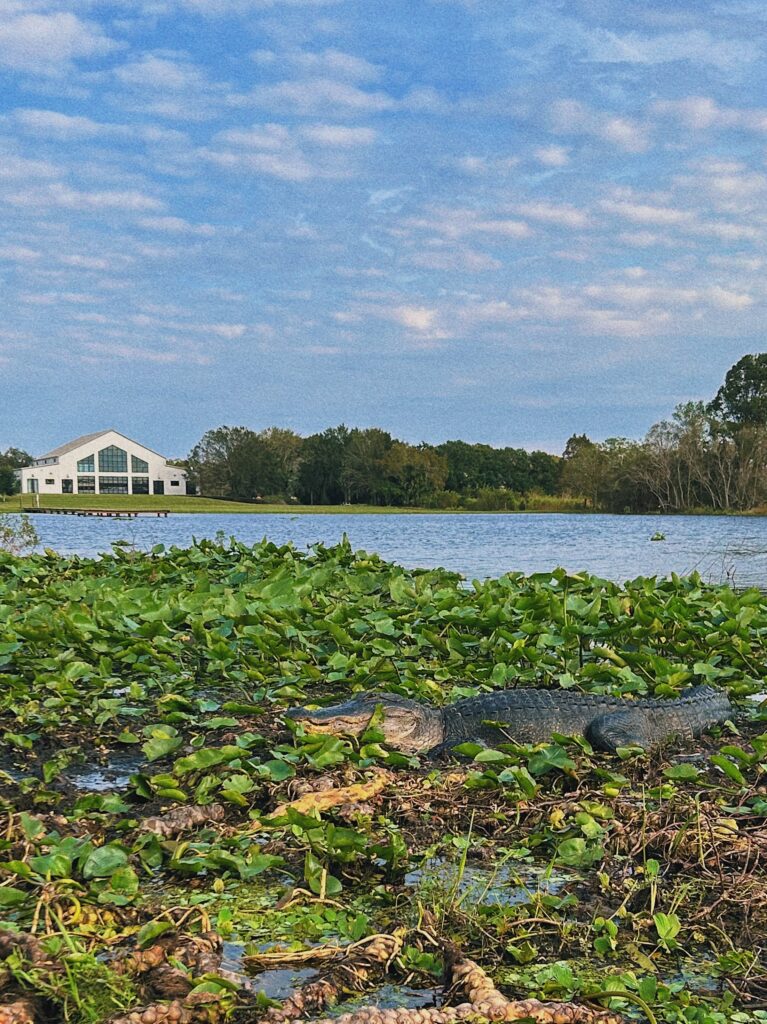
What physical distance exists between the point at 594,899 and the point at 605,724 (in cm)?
166

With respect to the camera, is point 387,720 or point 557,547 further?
point 557,547

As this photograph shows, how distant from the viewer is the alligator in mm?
4250

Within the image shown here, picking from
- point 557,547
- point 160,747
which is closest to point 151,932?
point 160,747

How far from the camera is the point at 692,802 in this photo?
11.2 feet

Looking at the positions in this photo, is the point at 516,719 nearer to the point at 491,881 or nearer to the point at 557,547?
the point at 491,881

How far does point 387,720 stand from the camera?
4.25m

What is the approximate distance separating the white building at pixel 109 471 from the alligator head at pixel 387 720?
78715 millimetres

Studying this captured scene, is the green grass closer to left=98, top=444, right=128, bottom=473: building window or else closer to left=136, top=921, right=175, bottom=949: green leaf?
left=98, top=444, right=128, bottom=473: building window

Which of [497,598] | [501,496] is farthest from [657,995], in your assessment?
[501,496]

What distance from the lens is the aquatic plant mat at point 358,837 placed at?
2275 millimetres

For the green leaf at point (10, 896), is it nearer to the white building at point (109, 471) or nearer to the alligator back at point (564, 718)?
the alligator back at point (564, 718)

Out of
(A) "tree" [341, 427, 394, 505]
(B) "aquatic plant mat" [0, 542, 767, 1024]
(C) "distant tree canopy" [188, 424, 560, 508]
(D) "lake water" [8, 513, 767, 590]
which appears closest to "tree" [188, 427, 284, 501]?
(C) "distant tree canopy" [188, 424, 560, 508]

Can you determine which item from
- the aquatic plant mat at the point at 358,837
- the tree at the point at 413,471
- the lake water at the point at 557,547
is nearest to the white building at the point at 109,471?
the tree at the point at 413,471

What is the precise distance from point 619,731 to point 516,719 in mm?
485
